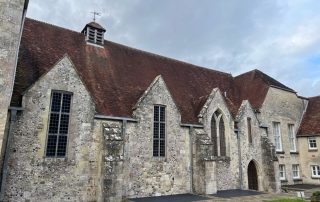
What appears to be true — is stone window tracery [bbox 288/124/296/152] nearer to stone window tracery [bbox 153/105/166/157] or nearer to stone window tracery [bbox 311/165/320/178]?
stone window tracery [bbox 311/165/320/178]

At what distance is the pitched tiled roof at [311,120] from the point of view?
2545 cm

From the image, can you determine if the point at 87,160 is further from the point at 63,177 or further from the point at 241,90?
the point at 241,90

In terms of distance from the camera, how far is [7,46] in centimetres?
1223

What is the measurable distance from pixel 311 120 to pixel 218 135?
1303cm

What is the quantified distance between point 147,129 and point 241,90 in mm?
13929

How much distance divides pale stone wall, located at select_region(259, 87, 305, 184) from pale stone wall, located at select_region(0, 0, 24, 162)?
1975 centimetres

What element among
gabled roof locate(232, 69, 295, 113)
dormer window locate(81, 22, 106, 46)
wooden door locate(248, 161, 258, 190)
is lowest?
wooden door locate(248, 161, 258, 190)

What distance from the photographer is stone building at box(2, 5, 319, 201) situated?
43.3 ft

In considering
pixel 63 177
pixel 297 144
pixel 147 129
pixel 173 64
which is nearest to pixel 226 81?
pixel 173 64

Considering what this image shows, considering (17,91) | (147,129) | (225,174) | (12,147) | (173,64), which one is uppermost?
(173,64)

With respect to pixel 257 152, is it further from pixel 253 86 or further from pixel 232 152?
pixel 253 86

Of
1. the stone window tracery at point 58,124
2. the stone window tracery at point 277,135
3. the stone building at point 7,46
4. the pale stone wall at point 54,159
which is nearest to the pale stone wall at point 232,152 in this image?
the stone window tracery at point 277,135

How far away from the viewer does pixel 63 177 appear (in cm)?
1340

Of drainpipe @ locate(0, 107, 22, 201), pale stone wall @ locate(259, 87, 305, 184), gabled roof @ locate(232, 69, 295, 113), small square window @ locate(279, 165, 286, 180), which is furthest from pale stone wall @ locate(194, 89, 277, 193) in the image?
drainpipe @ locate(0, 107, 22, 201)
